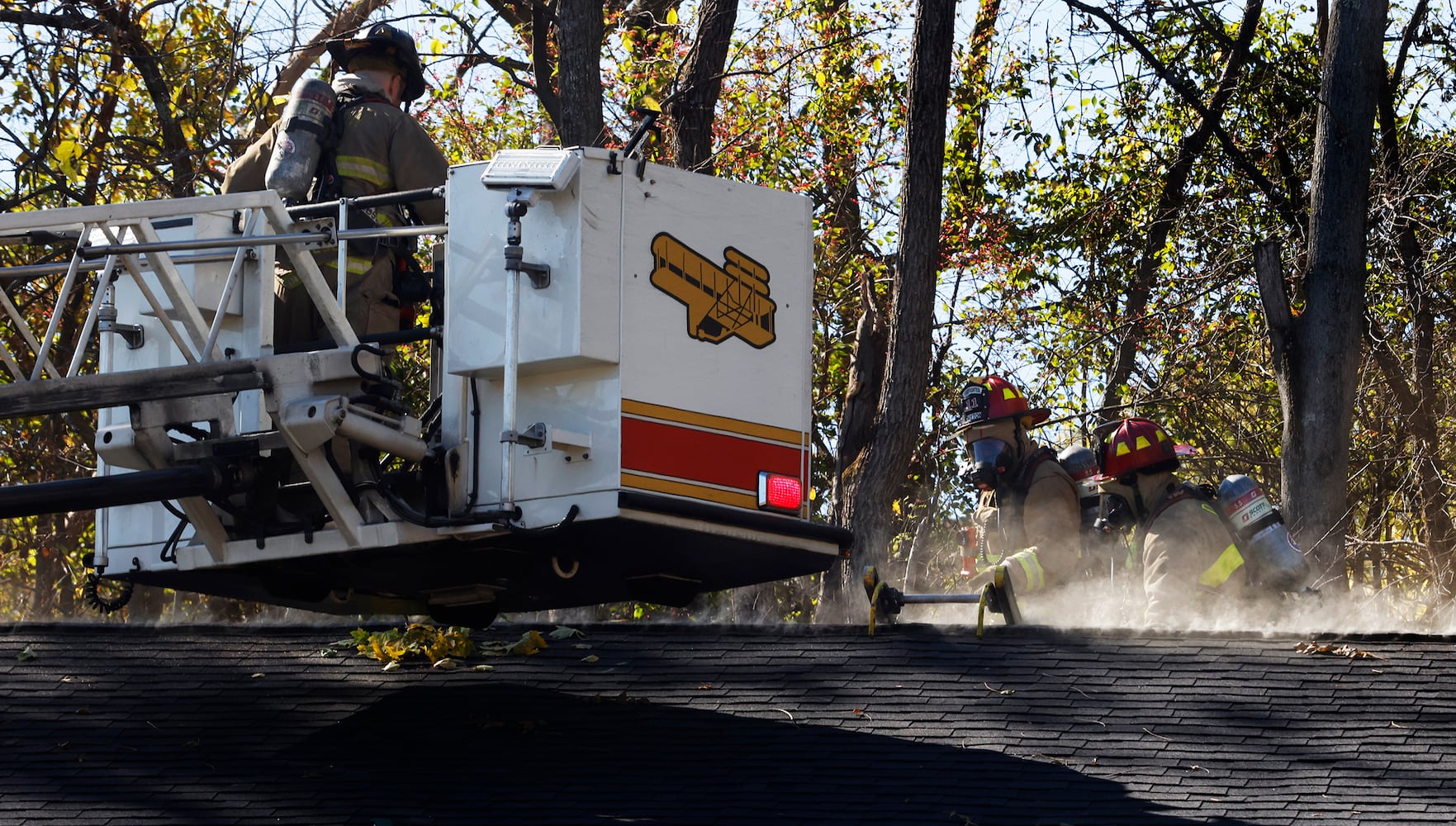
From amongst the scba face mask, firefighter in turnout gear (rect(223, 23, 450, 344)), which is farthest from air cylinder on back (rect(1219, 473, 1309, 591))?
firefighter in turnout gear (rect(223, 23, 450, 344))

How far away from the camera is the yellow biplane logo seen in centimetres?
646

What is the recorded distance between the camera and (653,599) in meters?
7.30

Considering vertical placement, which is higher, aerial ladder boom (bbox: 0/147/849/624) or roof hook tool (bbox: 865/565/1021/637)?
aerial ladder boom (bbox: 0/147/849/624)

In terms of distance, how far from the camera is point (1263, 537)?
8.69 meters

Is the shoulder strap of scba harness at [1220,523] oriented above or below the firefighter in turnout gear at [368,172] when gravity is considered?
below

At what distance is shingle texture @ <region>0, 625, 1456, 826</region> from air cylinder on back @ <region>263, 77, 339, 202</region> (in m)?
2.24

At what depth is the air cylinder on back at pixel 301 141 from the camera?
7.04 meters

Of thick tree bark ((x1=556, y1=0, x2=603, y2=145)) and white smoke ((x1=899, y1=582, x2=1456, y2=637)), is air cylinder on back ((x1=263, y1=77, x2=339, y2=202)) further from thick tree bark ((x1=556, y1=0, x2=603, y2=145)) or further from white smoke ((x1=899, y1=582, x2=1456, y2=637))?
thick tree bark ((x1=556, y1=0, x2=603, y2=145))

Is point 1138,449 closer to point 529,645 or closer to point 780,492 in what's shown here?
point 780,492

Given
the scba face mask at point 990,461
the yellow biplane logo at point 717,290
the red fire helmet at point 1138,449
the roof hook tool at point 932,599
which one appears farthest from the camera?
the scba face mask at point 990,461

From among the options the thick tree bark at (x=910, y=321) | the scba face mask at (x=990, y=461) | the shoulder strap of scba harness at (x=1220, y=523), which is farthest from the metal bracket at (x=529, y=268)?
the thick tree bark at (x=910, y=321)

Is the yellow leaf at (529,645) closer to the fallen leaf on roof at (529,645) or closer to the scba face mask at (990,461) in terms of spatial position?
the fallen leaf on roof at (529,645)

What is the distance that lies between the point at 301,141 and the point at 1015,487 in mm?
4338

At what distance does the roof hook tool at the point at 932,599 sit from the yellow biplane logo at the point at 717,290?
156 centimetres
